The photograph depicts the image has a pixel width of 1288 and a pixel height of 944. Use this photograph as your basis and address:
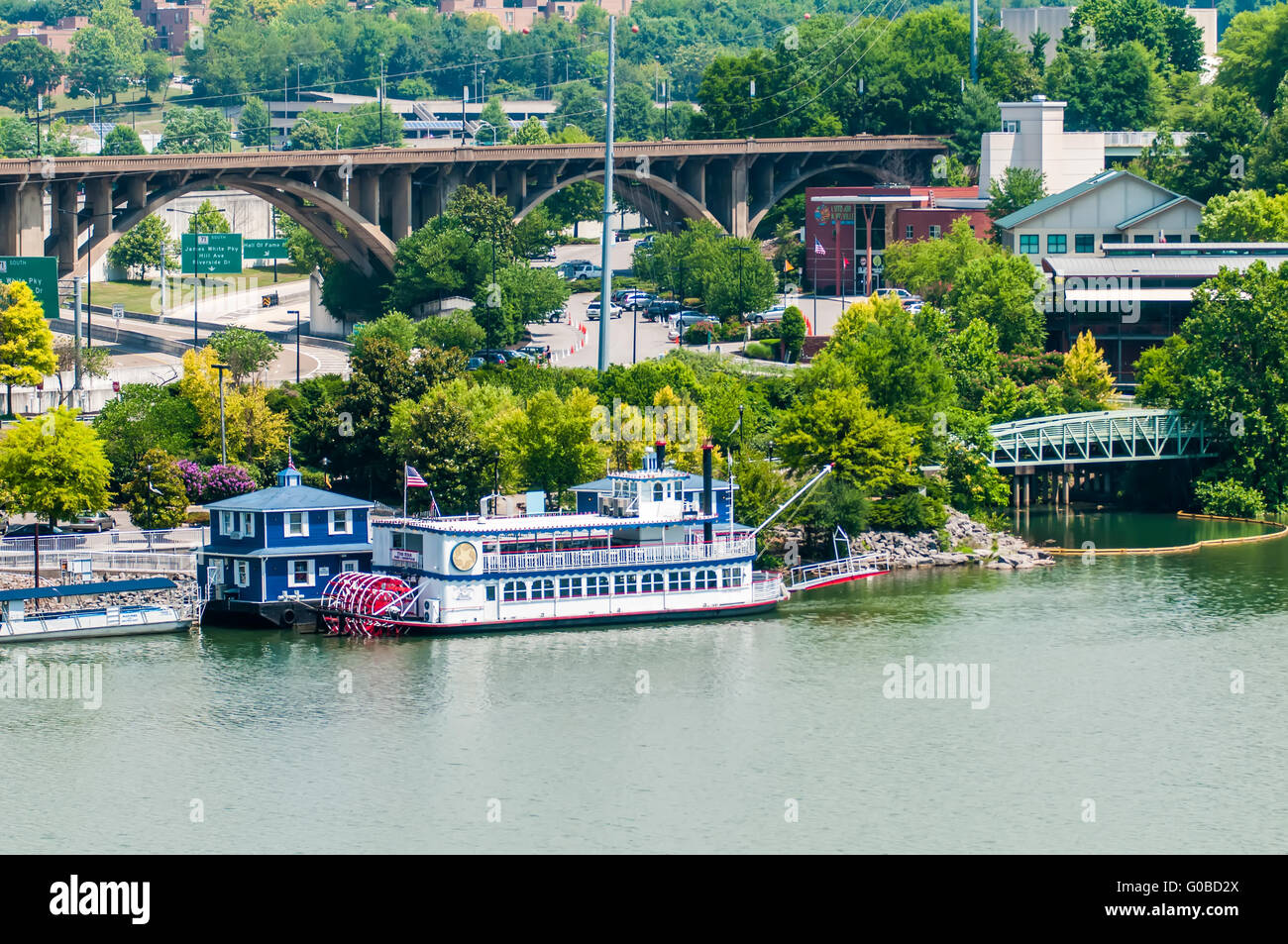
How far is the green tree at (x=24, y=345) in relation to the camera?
98.2 m

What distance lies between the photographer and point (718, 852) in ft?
165

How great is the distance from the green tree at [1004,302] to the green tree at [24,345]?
135 feet

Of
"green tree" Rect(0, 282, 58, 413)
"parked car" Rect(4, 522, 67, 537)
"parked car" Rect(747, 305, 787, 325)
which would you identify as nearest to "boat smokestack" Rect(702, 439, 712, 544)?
"parked car" Rect(4, 522, 67, 537)

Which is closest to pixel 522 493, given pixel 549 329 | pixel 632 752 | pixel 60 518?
pixel 60 518

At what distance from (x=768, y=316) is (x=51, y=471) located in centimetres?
5989

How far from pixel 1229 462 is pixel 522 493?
30051 millimetres

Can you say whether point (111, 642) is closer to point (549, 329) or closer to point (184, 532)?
point (184, 532)

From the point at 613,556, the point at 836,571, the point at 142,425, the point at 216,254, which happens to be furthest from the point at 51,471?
the point at 216,254

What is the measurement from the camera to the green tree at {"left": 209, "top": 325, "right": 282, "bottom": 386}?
101375 mm

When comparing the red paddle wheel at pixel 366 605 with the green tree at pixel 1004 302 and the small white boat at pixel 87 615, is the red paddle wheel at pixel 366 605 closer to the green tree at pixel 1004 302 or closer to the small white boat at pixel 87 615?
the small white boat at pixel 87 615

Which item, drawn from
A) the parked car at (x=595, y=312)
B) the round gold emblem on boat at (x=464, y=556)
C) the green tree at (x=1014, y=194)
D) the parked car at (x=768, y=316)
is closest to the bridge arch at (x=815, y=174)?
the green tree at (x=1014, y=194)

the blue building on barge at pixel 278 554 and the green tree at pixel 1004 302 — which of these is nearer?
the blue building on barge at pixel 278 554

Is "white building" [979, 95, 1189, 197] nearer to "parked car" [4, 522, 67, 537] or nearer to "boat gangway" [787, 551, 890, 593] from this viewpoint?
"boat gangway" [787, 551, 890, 593]

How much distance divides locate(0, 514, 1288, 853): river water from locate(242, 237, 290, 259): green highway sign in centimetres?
7305
